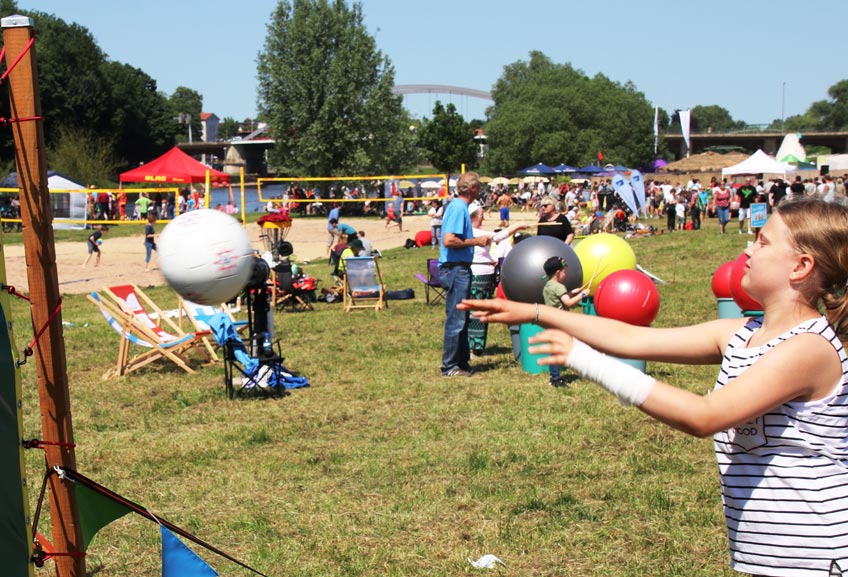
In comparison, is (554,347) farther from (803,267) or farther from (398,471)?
(398,471)

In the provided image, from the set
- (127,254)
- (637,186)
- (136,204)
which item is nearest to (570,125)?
(136,204)

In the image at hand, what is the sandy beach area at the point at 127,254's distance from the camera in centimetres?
1947

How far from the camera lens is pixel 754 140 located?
390ft

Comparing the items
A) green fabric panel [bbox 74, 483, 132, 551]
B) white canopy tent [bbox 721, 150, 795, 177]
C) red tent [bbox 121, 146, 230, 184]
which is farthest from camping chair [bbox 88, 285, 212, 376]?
white canopy tent [bbox 721, 150, 795, 177]

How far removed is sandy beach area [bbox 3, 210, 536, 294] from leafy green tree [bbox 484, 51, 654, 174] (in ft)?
140

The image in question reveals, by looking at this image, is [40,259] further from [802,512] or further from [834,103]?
[834,103]

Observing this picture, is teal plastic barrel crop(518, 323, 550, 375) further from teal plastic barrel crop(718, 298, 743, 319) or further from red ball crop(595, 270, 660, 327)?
teal plastic barrel crop(718, 298, 743, 319)

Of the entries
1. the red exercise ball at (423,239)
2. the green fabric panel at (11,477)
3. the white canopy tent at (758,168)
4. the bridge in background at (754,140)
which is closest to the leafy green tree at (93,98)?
the red exercise ball at (423,239)

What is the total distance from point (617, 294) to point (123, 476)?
4.16 m

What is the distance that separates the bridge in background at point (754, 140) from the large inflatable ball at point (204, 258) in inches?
4292

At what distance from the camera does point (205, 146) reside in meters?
113

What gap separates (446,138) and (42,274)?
74.0 m

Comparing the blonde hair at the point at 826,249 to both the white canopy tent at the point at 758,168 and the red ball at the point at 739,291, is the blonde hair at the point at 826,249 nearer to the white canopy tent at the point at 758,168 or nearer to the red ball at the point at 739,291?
the red ball at the point at 739,291

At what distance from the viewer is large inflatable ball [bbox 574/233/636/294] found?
33.7 ft
